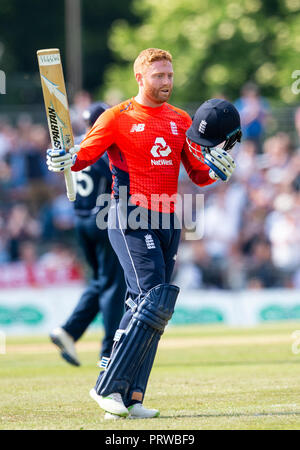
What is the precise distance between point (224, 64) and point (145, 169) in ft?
85.1

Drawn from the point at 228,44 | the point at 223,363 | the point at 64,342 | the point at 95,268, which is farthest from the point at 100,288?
the point at 228,44

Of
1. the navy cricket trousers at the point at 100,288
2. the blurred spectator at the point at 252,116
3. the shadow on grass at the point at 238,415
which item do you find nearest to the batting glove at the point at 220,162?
the shadow on grass at the point at 238,415

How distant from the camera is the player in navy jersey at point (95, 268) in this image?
936 centimetres

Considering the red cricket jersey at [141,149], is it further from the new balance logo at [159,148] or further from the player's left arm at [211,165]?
the player's left arm at [211,165]

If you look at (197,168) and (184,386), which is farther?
(184,386)

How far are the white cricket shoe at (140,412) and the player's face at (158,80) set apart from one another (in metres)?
2.43

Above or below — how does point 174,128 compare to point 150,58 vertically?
below

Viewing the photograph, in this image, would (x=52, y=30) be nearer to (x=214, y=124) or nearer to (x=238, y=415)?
(x=214, y=124)

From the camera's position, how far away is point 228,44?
3191cm

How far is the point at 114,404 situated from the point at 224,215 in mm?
11041

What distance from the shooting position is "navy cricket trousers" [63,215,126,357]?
370 inches

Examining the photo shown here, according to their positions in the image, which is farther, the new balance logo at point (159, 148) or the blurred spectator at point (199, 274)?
the blurred spectator at point (199, 274)

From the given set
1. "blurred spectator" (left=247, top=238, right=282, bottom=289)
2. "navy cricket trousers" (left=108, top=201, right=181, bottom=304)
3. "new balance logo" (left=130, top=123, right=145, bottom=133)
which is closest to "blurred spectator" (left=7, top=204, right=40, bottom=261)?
"blurred spectator" (left=247, top=238, right=282, bottom=289)

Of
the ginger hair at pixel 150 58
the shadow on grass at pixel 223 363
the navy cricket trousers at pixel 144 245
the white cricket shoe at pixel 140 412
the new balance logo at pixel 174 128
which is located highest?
the ginger hair at pixel 150 58
